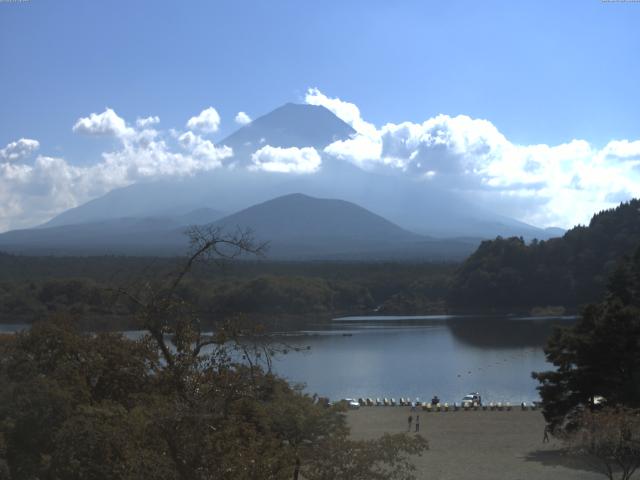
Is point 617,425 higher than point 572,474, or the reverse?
point 617,425

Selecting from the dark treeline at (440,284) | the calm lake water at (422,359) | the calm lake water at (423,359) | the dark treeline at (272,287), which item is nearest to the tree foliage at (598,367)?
the calm lake water at (422,359)

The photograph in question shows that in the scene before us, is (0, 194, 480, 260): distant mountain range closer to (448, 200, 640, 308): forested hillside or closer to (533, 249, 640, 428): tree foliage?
(448, 200, 640, 308): forested hillside

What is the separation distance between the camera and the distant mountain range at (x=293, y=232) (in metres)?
150

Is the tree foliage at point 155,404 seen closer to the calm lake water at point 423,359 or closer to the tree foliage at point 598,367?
the tree foliage at point 598,367

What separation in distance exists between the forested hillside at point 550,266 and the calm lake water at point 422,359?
6071mm

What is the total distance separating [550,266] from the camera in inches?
2189

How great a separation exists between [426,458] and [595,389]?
3.22 metres

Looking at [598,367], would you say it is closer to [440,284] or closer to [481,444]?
[481,444]

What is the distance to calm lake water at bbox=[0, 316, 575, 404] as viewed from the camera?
26406mm

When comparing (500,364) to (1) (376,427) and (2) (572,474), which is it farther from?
(2) (572,474)

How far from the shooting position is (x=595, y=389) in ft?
46.6

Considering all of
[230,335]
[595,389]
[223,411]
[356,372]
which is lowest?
[356,372]

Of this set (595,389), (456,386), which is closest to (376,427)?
(595,389)

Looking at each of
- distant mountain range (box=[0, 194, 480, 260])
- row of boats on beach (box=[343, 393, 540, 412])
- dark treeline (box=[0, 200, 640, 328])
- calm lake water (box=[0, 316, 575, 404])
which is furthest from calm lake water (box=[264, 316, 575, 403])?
distant mountain range (box=[0, 194, 480, 260])
